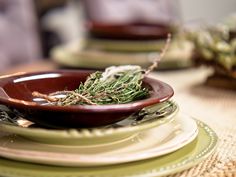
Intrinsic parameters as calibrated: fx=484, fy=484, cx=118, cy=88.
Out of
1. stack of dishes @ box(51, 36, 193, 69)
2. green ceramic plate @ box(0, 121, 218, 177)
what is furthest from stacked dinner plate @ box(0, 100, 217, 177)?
stack of dishes @ box(51, 36, 193, 69)

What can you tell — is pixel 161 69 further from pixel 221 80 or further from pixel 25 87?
pixel 25 87

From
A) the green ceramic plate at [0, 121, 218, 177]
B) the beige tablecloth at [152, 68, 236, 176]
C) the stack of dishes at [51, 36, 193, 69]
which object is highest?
the green ceramic plate at [0, 121, 218, 177]

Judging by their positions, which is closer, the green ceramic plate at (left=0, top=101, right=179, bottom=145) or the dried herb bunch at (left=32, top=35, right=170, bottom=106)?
the green ceramic plate at (left=0, top=101, right=179, bottom=145)

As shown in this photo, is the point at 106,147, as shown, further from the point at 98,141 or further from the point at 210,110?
the point at 210,110

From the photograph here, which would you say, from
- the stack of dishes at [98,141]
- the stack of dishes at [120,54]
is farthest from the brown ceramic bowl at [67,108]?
the stack of dishes at [120,54]

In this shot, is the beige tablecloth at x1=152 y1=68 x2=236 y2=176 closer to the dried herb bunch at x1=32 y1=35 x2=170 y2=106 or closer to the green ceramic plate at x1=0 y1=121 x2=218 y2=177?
the green ceramic plate at x1=0 y1=121 x2=218 y2=177

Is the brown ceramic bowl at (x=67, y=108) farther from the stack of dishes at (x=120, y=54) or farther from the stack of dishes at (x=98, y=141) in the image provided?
the stack of dishes at (x=120, y=54)
